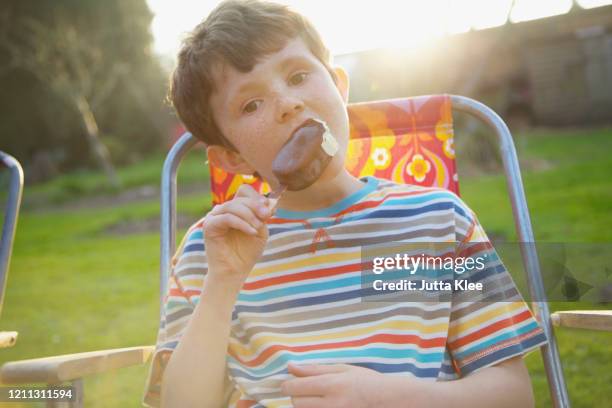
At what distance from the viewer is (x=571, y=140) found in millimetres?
10383

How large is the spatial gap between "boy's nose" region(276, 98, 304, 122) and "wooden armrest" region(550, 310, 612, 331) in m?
0.69

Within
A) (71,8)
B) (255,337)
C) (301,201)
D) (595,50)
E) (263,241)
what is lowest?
(255,337)

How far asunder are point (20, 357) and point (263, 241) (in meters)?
3.11

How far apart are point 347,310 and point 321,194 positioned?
0.26 m

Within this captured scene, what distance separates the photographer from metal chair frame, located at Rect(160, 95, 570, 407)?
4.69ft

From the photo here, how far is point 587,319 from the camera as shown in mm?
1269

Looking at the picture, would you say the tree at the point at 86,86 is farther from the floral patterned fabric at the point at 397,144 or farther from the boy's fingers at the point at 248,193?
the boy's fingers at the point at 248,193

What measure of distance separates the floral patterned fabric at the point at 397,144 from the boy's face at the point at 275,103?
1.58 feet

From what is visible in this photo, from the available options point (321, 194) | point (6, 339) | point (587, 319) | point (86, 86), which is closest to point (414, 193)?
point (321, 194)

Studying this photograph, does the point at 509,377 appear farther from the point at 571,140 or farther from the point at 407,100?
the point at 571,140

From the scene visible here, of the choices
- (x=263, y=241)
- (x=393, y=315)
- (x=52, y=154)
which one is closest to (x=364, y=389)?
(x=393, y=315)

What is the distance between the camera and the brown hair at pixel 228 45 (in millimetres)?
1330

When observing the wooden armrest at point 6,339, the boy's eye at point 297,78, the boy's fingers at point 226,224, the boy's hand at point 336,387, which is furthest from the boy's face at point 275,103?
the wooden armrest at point 6,339

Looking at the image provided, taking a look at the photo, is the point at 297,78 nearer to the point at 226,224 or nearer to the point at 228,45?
the point at 228,45
